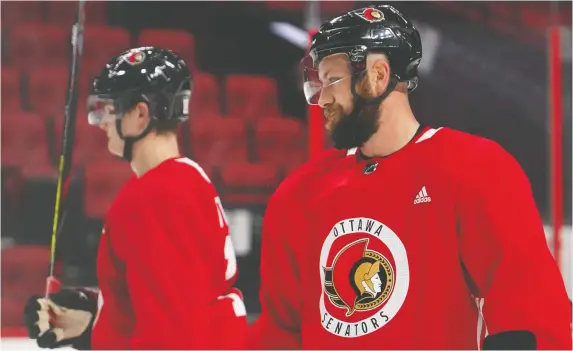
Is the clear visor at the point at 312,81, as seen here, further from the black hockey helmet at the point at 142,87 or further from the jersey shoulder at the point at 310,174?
the black hockey helmet at the point at 142,87

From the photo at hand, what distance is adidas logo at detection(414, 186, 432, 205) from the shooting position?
137cm

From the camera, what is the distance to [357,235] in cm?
145

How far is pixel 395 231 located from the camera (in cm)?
142

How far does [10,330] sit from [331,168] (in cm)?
119

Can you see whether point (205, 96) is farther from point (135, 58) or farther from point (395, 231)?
point (395, 231)

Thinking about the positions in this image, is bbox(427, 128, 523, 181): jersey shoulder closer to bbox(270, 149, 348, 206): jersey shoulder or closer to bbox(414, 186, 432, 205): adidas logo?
bbox(414, 186, 432, 205): adidas logo

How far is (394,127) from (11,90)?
136 centimetres

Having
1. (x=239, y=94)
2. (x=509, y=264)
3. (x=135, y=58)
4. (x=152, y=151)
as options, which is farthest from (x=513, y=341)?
(x=239, y=94)

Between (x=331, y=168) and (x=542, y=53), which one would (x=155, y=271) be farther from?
(x=542, y=53)

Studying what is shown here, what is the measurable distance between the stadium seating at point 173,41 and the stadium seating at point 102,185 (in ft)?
1.02

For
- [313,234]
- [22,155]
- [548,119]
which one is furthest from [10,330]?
[548,119]

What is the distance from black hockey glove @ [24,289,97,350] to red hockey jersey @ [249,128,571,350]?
533 mm

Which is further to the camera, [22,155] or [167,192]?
[22,155]

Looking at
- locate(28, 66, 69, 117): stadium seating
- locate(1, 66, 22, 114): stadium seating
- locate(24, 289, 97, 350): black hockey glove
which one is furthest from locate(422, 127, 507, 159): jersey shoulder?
locate(1, 66, 22, 114): stadium seating
